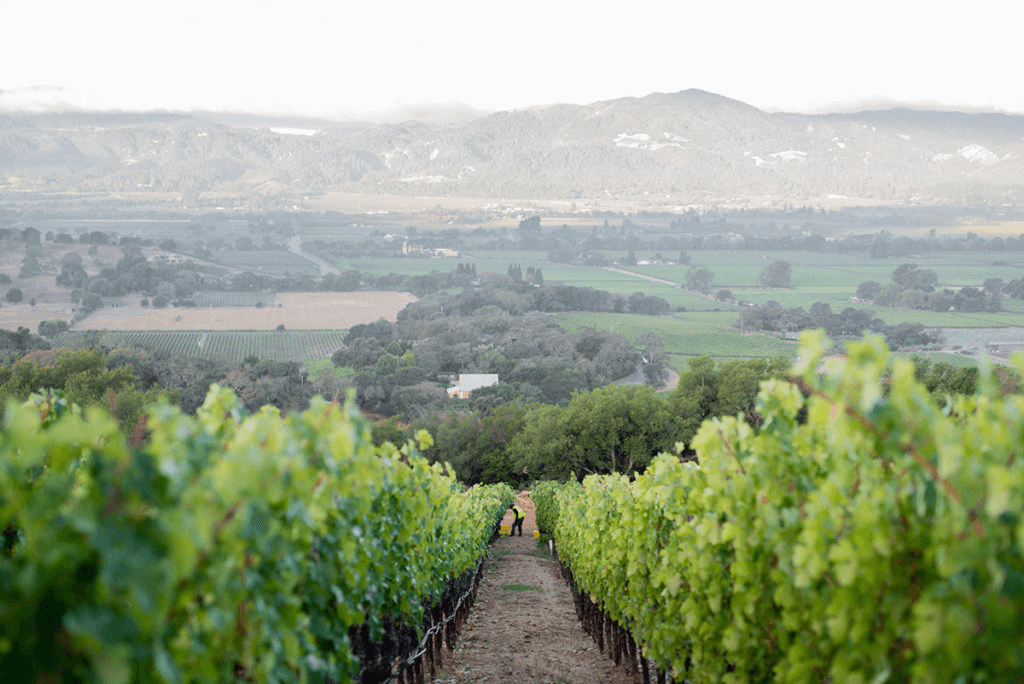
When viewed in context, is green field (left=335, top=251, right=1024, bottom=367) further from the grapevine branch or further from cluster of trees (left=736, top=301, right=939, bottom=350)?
the grapevine branch

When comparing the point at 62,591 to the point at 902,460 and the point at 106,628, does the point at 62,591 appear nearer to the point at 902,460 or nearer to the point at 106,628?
the point at 106,628

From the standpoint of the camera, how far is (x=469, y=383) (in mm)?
73438

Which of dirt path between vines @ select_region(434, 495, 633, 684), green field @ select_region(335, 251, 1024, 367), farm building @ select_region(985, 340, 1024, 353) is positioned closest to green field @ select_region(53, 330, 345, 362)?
green field @ select_region(335, 251, 1024, 367)

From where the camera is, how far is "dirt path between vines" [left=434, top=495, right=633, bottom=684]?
891 centimetres

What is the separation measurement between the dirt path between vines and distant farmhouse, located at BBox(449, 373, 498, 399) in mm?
50542

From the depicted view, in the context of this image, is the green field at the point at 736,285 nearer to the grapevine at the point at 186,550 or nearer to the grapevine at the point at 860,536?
the grapevine at the point at 860,536

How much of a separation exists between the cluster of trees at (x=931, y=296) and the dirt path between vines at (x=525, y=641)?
11406 centimetres

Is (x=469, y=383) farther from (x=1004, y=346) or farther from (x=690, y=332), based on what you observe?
(x=1004, y=346)

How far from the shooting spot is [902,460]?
3.32 meters

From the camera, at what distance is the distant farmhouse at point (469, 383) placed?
7044cm

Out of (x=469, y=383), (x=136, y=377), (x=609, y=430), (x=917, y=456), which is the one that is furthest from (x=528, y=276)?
(x=917, y=456)

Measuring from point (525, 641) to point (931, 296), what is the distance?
410 feet

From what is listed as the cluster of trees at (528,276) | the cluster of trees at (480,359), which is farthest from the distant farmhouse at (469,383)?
the cluster of trees at (528,276)

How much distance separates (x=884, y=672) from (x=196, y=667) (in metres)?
2.64
